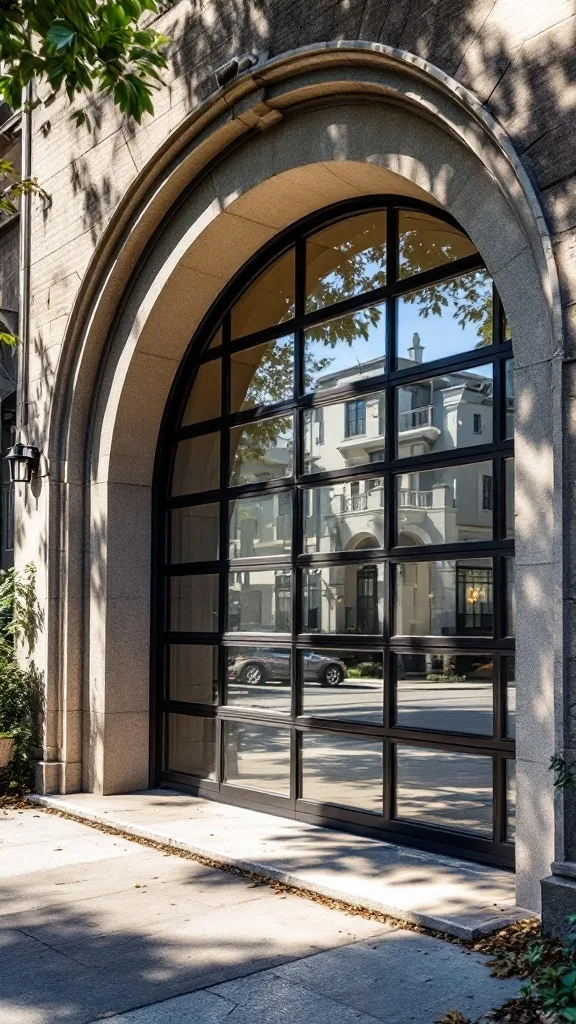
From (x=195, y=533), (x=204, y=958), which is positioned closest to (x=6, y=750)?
(x=195, y=533)

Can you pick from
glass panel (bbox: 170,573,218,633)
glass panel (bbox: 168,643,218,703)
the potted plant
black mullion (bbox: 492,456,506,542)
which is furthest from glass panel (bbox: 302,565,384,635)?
the potted plant

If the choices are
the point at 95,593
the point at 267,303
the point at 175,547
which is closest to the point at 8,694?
the point at 95,593

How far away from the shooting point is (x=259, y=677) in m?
8.84

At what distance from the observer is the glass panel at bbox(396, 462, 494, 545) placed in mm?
6984

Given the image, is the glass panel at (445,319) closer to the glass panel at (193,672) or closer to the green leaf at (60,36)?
the green leaf at (60,36)

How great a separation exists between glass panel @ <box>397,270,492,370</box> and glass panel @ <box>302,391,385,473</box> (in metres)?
0.48

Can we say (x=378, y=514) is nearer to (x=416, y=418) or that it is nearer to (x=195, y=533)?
(x=416, y=418)

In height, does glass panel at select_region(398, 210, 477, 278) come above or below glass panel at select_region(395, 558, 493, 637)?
above

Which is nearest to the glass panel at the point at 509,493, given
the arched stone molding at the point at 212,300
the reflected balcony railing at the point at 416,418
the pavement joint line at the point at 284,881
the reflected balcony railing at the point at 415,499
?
the reflected balcony railing at the point at 415,499

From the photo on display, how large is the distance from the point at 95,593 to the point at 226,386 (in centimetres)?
238

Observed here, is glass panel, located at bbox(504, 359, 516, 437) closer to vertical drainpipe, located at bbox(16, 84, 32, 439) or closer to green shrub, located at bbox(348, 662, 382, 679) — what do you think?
green shrub, located at bbox(348, 662, 382, 679)

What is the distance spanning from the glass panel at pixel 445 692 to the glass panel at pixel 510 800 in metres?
0.26

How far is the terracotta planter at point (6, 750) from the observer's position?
9836 millimetres

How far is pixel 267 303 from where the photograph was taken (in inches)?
359
